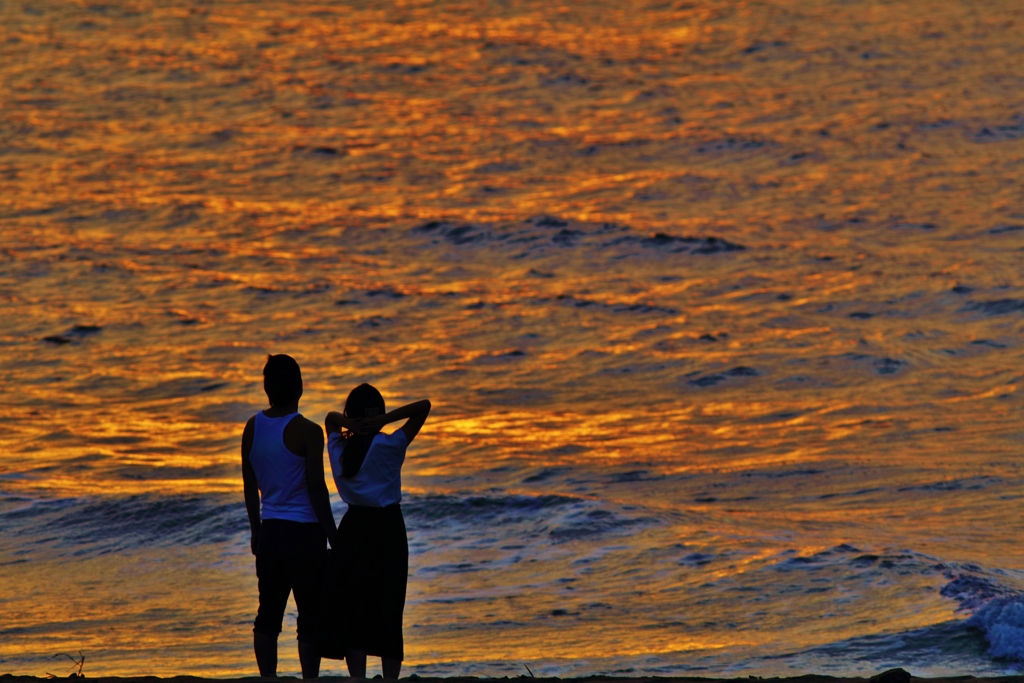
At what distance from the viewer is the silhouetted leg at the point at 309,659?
20.2 feet

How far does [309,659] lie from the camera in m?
6.18

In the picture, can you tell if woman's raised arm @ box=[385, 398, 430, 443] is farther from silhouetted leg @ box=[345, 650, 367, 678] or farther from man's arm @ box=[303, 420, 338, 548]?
silhouetted leg @ box=[345, 650, 367, 678]

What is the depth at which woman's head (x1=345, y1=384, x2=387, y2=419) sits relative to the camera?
6.17 metres

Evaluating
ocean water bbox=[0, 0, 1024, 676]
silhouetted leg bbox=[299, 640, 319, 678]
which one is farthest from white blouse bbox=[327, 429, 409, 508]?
ocean water bbox=[0, 0, 1024, 676]

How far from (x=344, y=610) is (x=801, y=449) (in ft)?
25.3

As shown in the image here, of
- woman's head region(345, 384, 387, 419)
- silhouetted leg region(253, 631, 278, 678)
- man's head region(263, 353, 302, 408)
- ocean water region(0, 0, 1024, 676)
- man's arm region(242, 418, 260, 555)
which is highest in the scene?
man's head region(263, 353, 302, 408)

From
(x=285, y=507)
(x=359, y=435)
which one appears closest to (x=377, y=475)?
(x=359, y=435)

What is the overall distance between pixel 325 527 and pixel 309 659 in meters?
0.59

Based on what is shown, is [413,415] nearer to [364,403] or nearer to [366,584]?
[364,403]

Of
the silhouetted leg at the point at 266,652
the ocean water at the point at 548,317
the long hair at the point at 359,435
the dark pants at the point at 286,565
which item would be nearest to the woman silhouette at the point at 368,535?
the long hair at the point at 359,435

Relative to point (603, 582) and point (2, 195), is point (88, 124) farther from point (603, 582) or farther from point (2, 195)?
point (603, 582)

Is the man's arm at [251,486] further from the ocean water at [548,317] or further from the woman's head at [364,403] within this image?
the ocean water at [548,317]

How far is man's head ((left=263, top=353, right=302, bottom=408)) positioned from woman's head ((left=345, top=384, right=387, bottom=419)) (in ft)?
0.93

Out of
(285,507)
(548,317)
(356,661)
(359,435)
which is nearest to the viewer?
(285,507)
